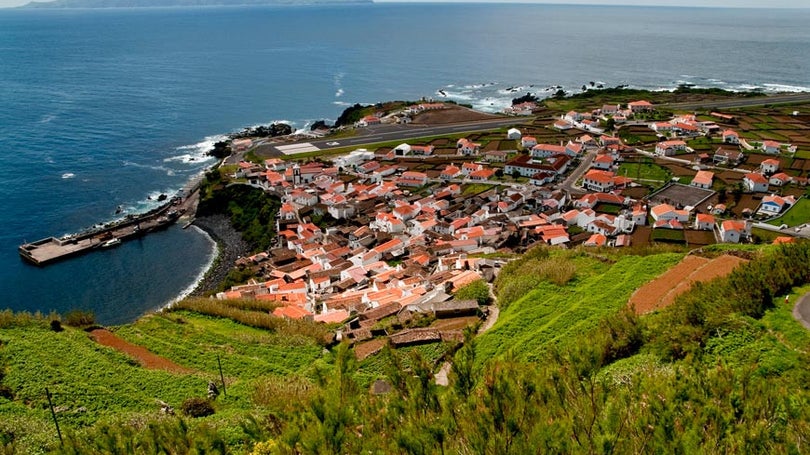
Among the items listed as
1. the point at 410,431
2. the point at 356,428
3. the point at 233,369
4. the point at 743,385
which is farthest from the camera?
the point at 233,369

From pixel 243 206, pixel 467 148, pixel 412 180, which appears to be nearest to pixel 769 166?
pixel 467 148

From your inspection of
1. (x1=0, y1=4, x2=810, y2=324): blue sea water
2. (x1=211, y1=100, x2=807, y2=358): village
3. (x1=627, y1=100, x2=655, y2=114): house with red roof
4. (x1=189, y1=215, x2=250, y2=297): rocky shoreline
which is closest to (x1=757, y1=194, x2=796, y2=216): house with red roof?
(x1=211, y1=100, x2=807, y2=358): village

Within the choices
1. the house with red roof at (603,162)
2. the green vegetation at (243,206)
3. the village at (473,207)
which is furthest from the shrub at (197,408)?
the house with red roof at (603,162)

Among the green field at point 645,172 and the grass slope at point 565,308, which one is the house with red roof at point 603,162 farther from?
the grass slope at point 565,308

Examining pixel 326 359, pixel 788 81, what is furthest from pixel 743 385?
pixel 788 81

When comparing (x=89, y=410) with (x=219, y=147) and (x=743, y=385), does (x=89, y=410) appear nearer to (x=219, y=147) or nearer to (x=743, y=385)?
(x=743, y=385)
